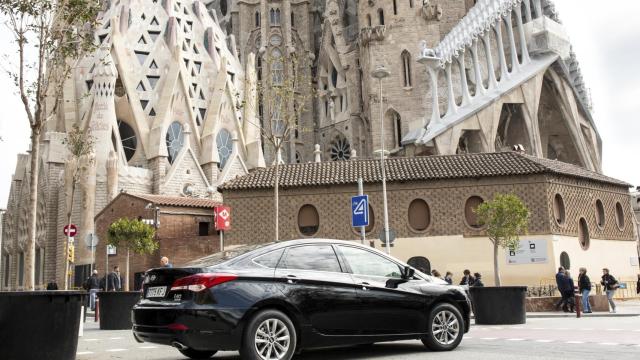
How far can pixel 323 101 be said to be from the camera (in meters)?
60.4

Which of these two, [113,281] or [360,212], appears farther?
[113,281]

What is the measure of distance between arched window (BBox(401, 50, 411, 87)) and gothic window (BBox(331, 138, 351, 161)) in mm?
8725

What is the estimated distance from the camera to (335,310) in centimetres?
759

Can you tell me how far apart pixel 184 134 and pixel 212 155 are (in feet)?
9.70

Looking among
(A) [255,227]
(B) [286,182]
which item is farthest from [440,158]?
(A) [255,227]

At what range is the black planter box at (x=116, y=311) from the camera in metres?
14.8

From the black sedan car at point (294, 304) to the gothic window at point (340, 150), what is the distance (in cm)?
4883

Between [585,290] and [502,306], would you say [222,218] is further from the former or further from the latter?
[502,306]

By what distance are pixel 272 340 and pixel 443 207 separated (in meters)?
22.2

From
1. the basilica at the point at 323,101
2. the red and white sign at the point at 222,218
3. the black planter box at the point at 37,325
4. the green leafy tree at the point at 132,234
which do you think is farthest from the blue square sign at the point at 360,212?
the basilica at the point at 323,101

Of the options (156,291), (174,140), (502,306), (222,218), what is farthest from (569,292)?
(174,140)

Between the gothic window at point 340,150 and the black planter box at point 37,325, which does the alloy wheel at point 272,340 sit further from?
the gothic window at point 340,150

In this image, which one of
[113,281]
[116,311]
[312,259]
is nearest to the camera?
[312,259]

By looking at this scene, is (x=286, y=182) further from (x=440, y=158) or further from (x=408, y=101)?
(x=408, y=101)
